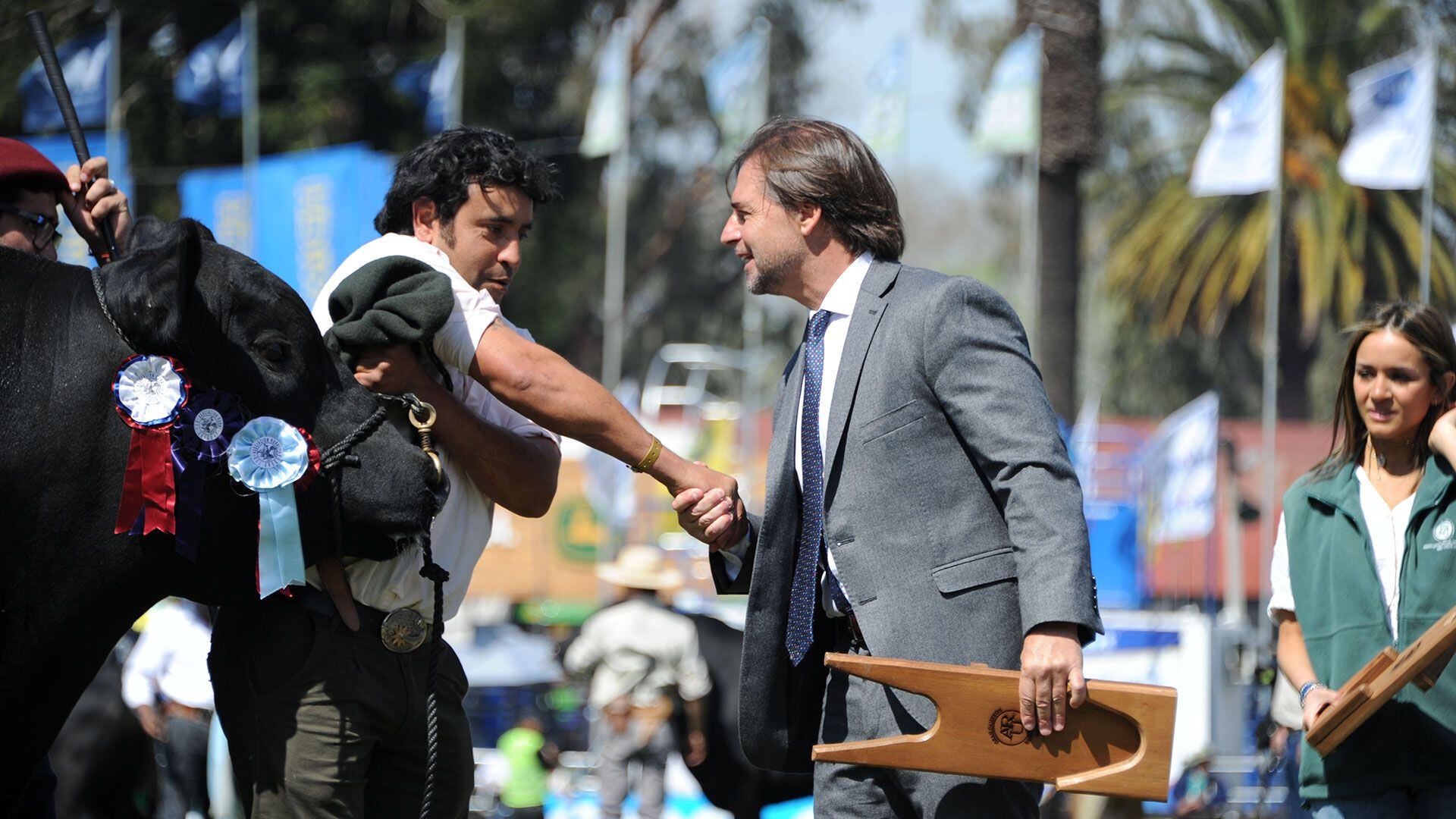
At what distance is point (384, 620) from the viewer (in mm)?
3213

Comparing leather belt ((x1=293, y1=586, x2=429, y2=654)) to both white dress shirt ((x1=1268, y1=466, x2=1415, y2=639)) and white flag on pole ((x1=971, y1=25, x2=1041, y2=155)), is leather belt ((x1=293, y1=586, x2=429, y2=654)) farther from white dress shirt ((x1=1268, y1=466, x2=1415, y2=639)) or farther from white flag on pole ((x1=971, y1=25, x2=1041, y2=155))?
white flag on pole ((x1=971, y1=25, x2=1041, y2=155))

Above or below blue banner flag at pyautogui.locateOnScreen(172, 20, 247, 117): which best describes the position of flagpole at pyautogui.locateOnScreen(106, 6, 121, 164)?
below

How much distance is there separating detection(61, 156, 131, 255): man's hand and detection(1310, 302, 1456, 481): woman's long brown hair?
3.13m

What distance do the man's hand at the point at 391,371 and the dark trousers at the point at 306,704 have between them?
49 cm

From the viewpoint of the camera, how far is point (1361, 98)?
14797 millimetres

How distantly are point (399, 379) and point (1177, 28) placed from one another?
3025 centimetres

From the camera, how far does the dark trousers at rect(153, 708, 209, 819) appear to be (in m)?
9.36

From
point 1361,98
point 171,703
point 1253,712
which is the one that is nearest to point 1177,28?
point 1361,98

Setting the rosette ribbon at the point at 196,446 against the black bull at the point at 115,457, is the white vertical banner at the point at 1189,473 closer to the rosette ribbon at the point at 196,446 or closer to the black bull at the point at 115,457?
the black bull at the point at 115,457

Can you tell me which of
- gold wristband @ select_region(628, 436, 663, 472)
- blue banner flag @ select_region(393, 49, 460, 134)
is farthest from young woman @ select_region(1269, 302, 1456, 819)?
blue banner flag @ select_region(393, 49, 460, 134)

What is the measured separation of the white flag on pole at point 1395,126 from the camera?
47.6 feet

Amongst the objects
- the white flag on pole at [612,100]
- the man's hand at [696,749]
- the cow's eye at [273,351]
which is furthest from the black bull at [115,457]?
the white flag on pole at [612,100]

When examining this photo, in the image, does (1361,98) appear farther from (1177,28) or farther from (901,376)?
(1177,28)

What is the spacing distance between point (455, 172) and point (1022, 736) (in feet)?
5.75
